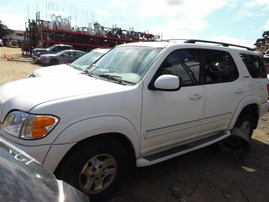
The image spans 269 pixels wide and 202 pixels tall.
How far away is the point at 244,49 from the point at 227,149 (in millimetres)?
1863

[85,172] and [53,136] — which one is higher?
[53,136]

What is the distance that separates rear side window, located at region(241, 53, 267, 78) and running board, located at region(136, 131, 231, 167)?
1.30m

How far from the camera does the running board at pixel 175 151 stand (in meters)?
3.55

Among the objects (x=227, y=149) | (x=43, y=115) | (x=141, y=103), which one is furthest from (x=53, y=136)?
(x=227, y=149)

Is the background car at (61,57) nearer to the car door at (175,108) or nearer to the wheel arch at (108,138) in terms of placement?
the car door at (175,108)

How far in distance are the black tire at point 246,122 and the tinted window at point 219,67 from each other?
822 mm

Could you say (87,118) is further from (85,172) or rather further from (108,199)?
(108,199)

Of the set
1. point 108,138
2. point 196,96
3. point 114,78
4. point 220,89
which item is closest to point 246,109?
point 220,89

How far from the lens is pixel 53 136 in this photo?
2809mm

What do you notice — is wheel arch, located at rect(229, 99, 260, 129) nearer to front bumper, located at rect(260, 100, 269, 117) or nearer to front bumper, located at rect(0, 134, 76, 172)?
front bumper, located at rect(260, 100, 269, 117)

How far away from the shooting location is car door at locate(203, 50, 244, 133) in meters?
4.37

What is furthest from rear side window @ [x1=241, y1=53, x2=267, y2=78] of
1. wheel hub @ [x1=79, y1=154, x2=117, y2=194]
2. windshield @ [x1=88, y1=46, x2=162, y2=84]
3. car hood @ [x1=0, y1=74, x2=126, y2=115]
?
wheel hub @ [x1=79, y1=154, x2=117, y2=194]

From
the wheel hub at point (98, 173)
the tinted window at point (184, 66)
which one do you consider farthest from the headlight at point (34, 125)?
the tinted window at point (184, 66)

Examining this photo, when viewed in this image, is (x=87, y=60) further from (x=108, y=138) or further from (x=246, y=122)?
(x=108, y=138)
